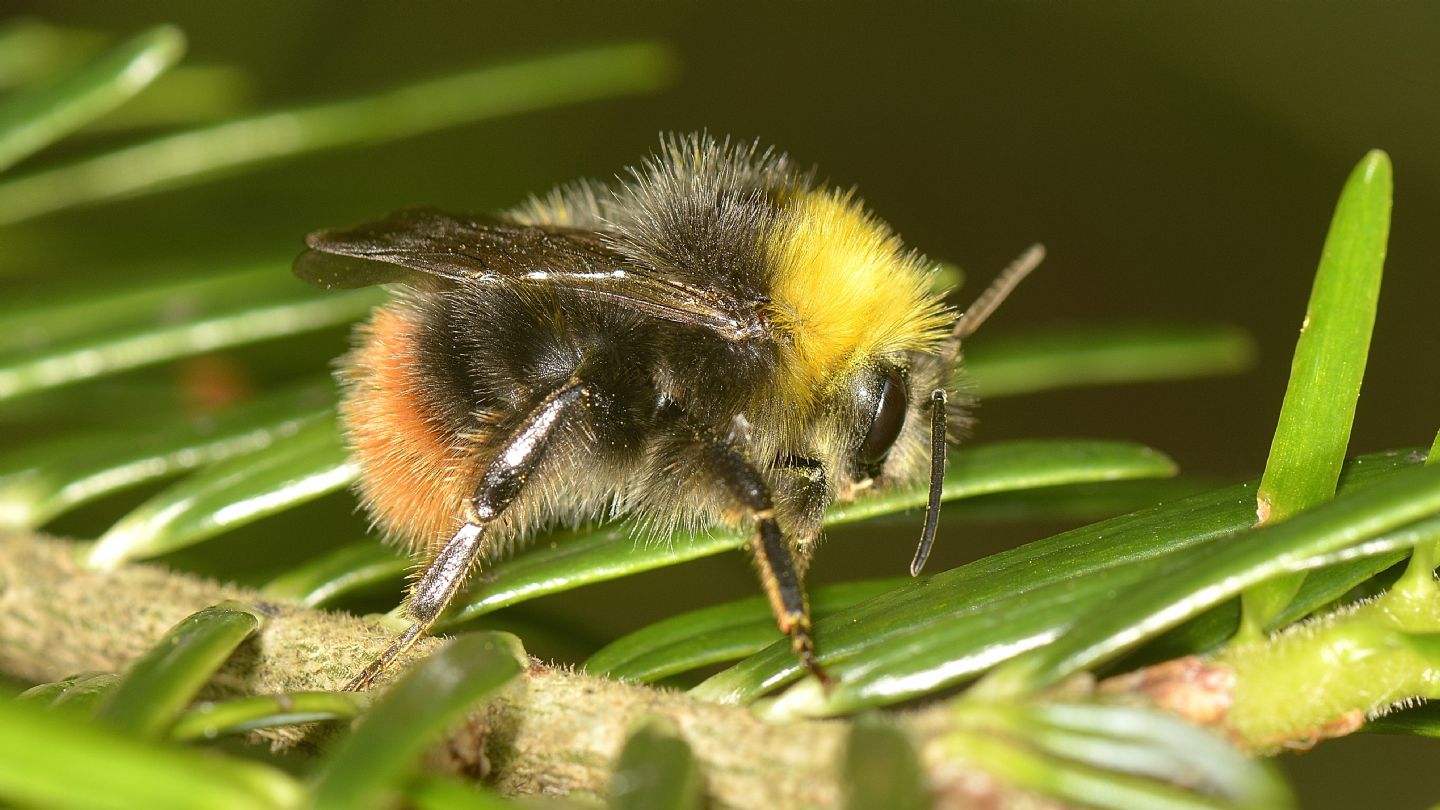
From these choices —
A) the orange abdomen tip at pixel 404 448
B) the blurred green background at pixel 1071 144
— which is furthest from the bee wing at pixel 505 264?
the blurred green background at pixel 1071 144

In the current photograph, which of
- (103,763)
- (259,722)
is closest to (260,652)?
(259,722)

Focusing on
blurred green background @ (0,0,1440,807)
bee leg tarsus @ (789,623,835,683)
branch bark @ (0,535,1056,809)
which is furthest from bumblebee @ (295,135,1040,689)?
blurred green background @ (0,0,1440,807)

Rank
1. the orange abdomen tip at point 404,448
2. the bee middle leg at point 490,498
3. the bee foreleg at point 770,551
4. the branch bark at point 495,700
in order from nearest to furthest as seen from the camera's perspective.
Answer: the branch bark at point 495,700
the bee foreleg at point 770,551
the bee middle leg at point 490,498
the orange abdomen tip at point 404,448

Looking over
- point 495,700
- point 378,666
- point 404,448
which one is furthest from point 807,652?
point 404,448

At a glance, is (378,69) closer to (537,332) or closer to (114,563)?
(537,332)

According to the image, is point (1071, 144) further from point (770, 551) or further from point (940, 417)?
point (770, 551)

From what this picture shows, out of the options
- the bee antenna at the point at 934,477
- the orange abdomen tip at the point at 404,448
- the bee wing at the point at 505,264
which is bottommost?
the bee antenna at the point at 934,477

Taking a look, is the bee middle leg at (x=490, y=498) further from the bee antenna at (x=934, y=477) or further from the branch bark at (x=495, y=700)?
the bee antenna at (x=934, y=477)
